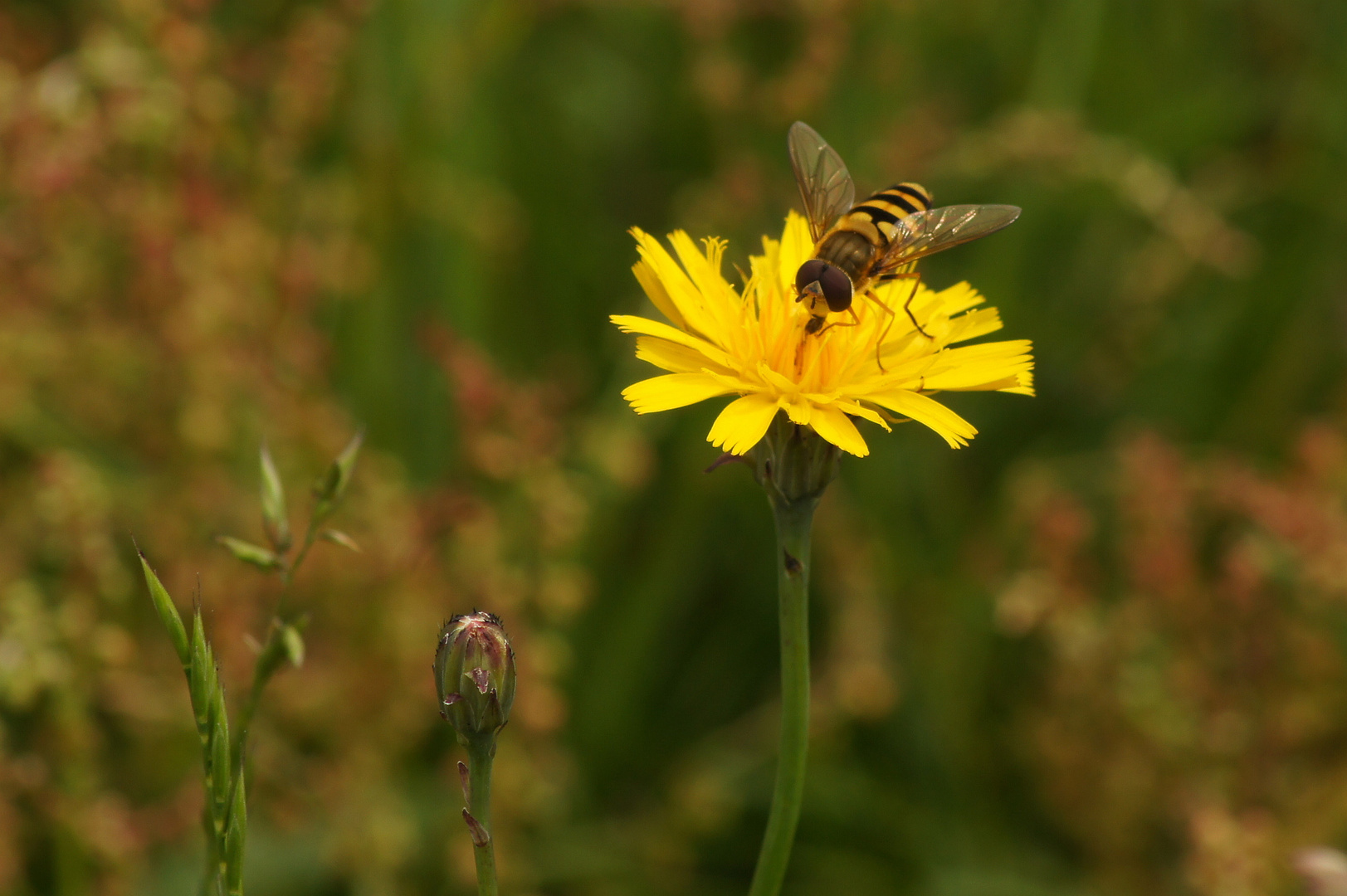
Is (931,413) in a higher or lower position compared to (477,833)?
higher

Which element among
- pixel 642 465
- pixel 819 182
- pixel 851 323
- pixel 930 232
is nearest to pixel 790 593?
pixel 851 323

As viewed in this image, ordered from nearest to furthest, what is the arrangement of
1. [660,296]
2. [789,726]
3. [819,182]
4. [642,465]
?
[789,726], [660,296], [819,182], [642,465]

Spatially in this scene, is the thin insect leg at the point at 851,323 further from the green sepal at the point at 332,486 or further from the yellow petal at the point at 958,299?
the green sepal at the point at 332,486

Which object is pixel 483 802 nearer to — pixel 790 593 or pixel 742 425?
pixel 790 593

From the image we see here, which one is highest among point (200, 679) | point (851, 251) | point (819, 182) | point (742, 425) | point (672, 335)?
point (819, 182)

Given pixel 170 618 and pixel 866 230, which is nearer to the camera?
pixel 170 618

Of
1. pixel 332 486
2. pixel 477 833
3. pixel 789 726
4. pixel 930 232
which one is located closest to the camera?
pixel 477 833
